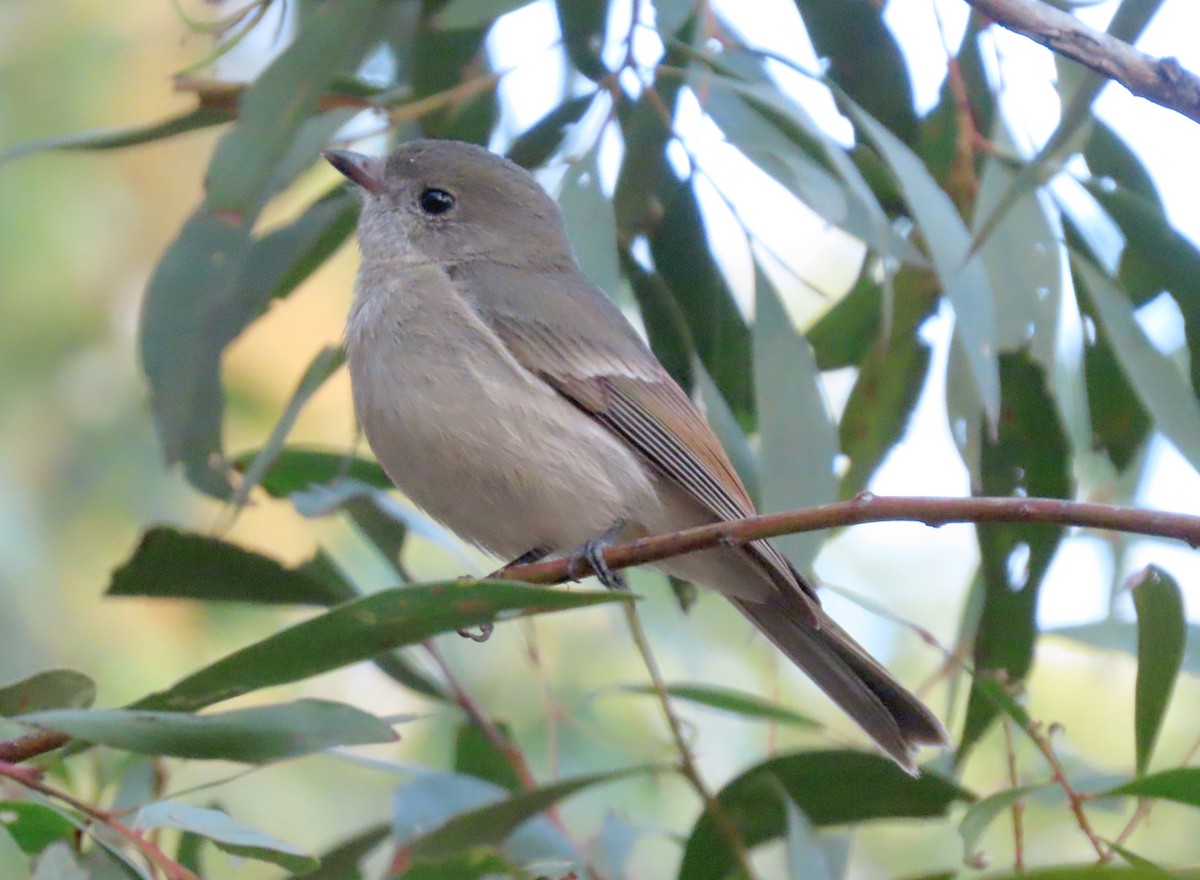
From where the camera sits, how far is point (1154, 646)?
2010mm

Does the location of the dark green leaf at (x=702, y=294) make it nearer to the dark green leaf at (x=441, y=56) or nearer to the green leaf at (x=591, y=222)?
the green leaf at (x=591, y=222)

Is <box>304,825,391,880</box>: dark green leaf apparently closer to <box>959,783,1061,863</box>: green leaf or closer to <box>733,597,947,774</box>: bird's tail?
<box>733,597,947,774</box>: bird's tail

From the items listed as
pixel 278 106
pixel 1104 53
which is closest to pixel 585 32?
pixel 278 106

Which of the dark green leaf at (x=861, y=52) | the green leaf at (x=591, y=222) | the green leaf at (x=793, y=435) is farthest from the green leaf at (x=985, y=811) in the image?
the dark green leaf at (x=861, y=52)

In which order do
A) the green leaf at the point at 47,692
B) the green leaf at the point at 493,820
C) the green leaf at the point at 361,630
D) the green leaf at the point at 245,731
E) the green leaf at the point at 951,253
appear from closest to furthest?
the green leaf at the point at 361,630
the green leaf at the point at 245,731
the green leaf at the point at 47,692
the green leaf at the point at 951,253
the green leaf at the point at 493,820

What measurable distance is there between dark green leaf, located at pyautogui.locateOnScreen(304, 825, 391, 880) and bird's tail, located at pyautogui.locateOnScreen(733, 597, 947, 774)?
847 mm

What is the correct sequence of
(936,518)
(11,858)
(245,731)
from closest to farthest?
1. (936,518)
2. (245,731)
3. (11,858)

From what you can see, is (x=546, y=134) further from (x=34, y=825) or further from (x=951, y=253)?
(x=34, y=825)

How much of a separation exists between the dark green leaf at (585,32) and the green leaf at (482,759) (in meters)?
1.37

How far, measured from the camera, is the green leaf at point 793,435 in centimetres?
250

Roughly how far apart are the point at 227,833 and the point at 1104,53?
1532 mm

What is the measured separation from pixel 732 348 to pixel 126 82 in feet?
10.2

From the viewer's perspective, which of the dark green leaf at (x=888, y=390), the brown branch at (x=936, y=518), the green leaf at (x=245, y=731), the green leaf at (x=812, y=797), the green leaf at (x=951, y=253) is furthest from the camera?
the dark green leaf at (x=888, y=390)

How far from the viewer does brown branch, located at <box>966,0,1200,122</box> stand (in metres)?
1.91
